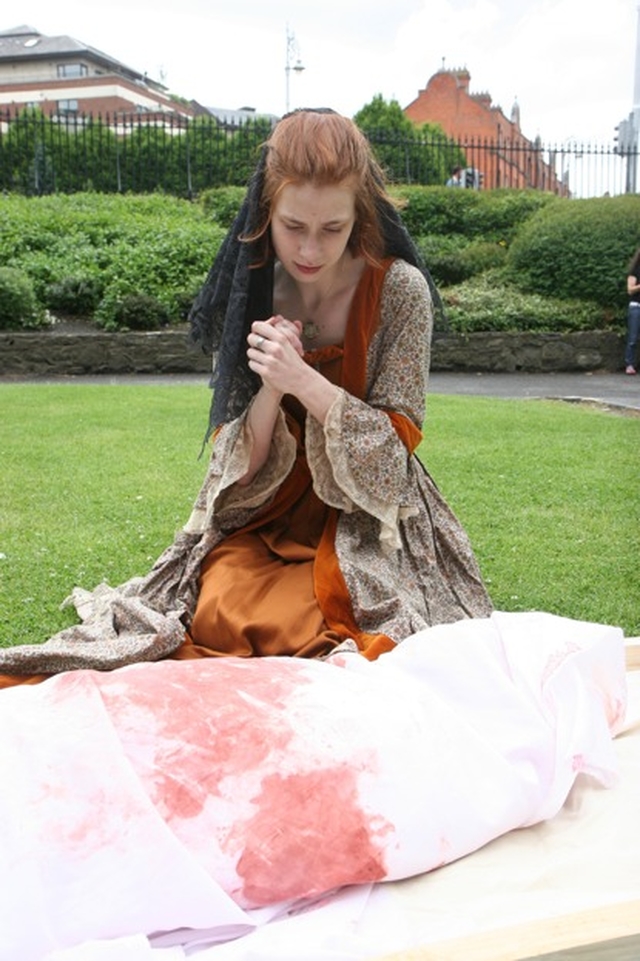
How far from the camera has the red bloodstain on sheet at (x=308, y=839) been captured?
6.20 ft

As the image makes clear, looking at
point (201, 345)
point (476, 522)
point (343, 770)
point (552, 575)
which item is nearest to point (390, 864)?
point (343, 770)

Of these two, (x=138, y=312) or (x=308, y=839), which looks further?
(x=138, y=312)

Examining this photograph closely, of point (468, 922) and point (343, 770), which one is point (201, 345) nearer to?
point (343, 770)

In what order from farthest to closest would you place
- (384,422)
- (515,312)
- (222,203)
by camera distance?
(222,203), (515,312), (384,422)

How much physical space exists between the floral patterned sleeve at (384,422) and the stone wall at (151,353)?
9001 mm

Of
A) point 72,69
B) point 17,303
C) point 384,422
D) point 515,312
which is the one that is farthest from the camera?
point 72,69

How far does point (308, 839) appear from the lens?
1.92m

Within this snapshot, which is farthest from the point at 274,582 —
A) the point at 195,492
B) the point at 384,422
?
the point at 195,492

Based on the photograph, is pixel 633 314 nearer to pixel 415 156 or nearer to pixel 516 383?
pixel 516 383

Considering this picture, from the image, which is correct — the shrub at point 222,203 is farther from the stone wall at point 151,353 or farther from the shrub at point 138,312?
the stone wall at point 151,353

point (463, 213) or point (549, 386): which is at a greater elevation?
point (463, 213)

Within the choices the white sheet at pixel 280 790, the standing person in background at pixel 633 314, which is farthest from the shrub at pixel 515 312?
the white sheet at pixel 280 790

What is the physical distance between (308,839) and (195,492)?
173 inches

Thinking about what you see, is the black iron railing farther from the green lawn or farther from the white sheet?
the white sheet
